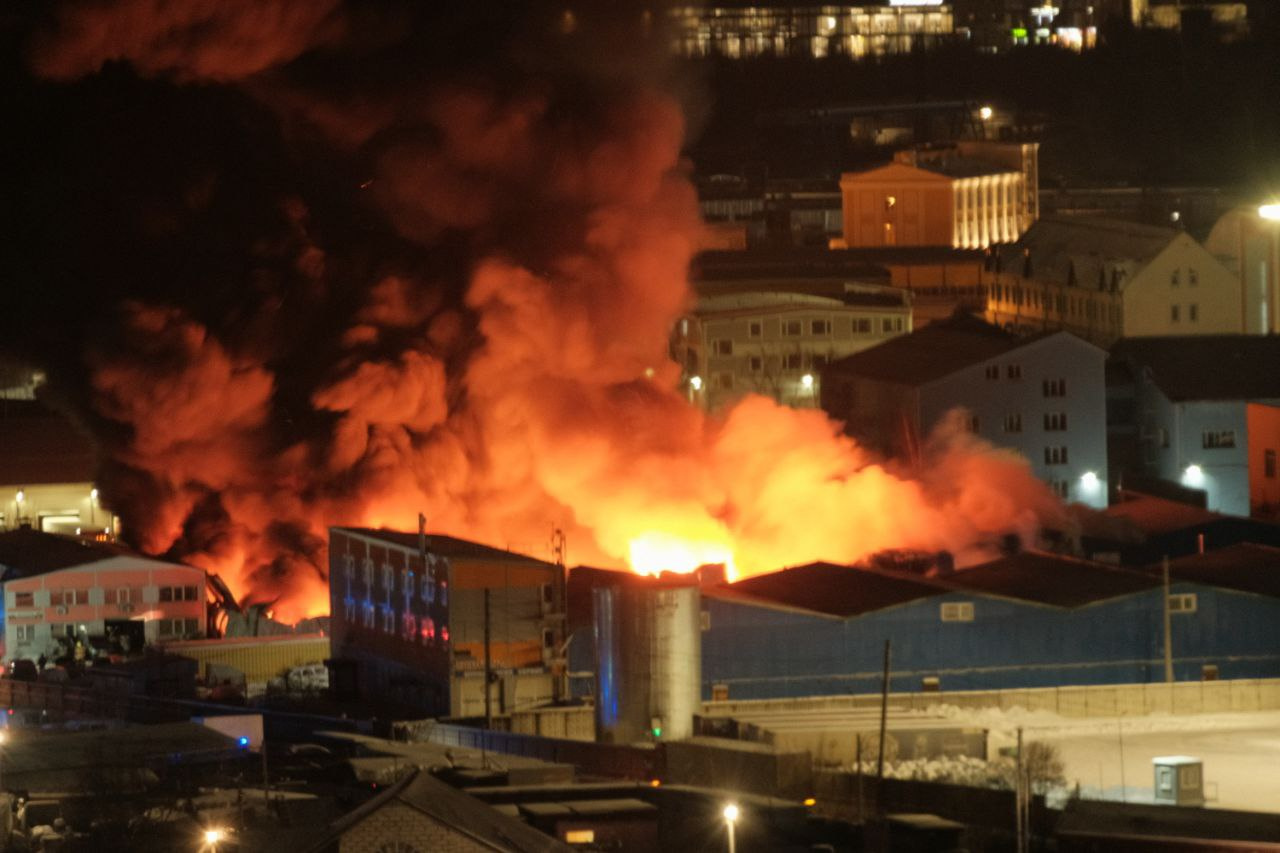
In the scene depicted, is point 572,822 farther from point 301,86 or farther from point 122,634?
point 301,86

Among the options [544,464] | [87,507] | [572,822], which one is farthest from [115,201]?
[572,822]

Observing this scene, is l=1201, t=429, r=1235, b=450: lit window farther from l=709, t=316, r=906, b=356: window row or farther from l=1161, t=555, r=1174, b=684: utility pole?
l=1161, t=555, r=1174, b=684: utility pole

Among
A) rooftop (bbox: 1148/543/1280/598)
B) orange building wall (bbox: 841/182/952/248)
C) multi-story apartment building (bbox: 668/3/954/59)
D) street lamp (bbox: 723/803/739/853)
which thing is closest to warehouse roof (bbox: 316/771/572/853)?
street lamp (bbox: 723/803/739/853)

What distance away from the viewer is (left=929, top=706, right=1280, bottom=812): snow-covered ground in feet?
67.4

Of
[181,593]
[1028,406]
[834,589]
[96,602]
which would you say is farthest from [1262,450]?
[96,602]

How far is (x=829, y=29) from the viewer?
65812 millimetres

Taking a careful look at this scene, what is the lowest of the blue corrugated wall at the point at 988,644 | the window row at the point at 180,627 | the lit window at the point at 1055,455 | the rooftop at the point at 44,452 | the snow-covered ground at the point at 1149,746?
the snow-covered ground at the point at 1149,746

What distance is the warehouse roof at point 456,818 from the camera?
14898 millimetres

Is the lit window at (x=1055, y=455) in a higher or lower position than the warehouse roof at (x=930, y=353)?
lower

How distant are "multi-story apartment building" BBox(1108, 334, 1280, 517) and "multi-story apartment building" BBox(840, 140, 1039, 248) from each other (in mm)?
11509

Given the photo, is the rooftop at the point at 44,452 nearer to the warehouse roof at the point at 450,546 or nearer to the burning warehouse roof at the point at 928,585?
the warehouse roof at the point at 450,546

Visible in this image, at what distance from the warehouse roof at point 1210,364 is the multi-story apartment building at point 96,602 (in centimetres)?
1139

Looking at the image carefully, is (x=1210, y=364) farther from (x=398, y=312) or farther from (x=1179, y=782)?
(x=1179, y=782)

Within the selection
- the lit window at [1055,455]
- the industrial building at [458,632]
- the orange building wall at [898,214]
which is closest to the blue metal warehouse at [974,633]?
the industrial building at [458,632]
